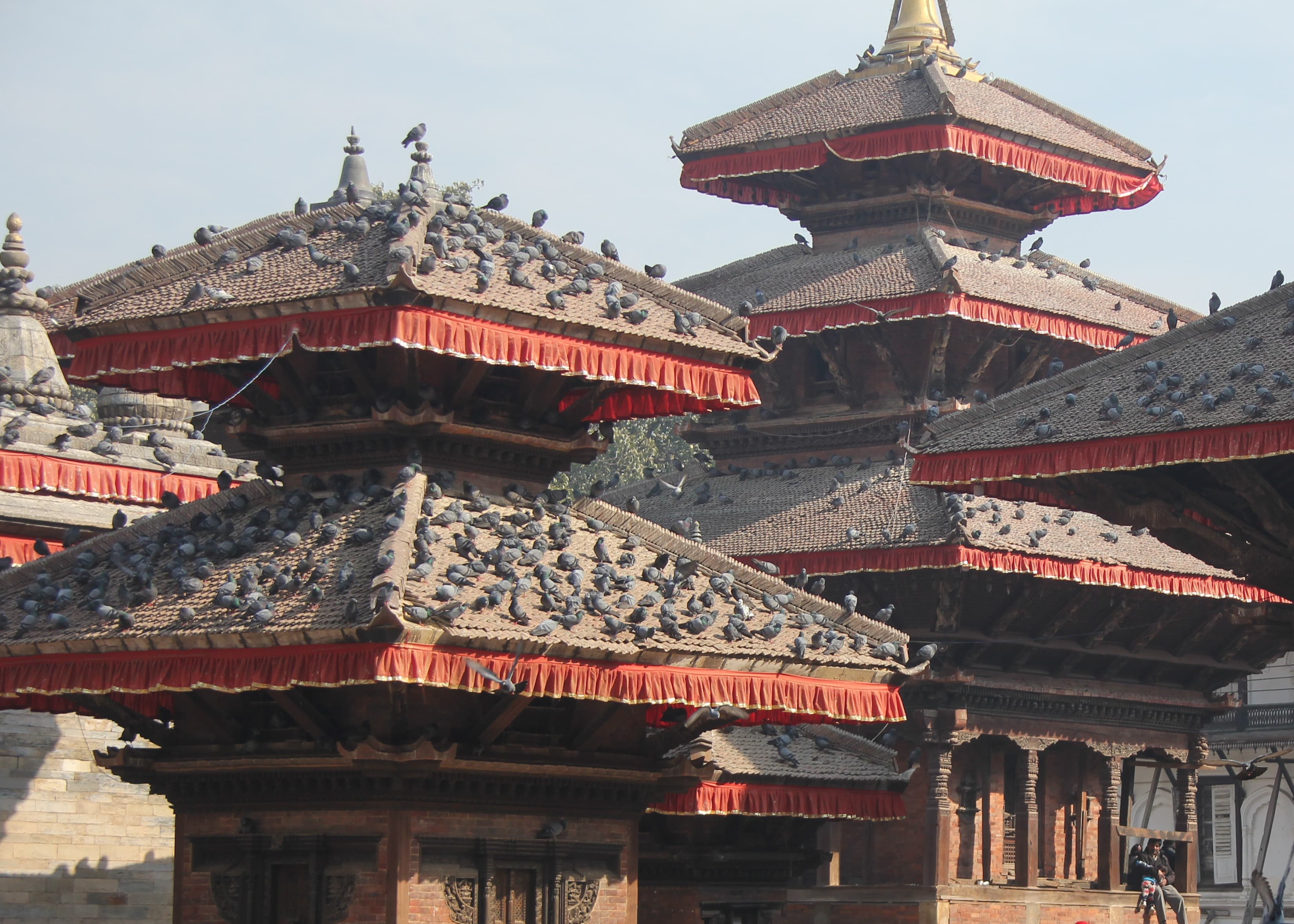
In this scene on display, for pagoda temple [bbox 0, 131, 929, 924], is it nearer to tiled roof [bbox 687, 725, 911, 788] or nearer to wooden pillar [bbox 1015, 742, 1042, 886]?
tiled roof [bbox 687, 725, 911, 788]

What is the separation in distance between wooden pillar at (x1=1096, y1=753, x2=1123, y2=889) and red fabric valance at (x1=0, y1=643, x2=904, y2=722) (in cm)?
1001

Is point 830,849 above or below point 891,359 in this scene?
below

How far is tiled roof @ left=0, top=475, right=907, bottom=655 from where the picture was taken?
13211mm

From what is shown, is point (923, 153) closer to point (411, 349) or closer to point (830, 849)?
point (830, 849)

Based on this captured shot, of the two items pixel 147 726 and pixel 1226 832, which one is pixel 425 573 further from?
pixel 1226 832

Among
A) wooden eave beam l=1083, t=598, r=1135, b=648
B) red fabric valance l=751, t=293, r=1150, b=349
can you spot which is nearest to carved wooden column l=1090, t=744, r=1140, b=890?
wooden eave beam l=1083, t=598, r=1135, b=648

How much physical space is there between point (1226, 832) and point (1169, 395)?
32.6 meters

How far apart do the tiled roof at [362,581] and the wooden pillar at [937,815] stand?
6830 millimetres

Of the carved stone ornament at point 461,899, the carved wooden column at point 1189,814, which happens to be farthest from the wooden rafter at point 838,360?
the carved stone ornament at point 461,899

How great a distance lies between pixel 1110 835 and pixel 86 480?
11868 millimetres

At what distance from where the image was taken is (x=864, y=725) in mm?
22281

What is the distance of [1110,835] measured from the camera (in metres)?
23.6

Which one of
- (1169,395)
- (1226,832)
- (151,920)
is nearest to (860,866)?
(151,920)

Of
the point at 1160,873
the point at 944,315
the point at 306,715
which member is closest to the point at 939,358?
the point at 944,315
